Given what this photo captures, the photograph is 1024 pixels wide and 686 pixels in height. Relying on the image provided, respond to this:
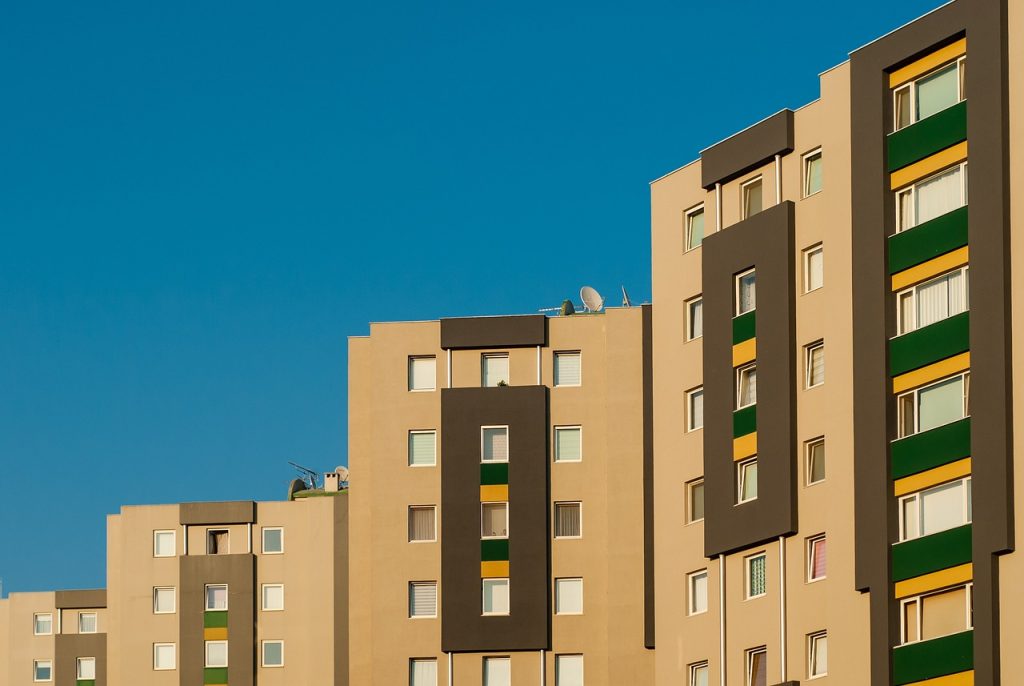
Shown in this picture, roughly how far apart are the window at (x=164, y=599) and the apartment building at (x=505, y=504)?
64.9ft

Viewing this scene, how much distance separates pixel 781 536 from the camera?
224 ft

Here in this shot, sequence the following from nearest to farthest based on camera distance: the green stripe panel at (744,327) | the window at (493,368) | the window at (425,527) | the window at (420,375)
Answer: the green stripe panel at (744,327), the window at (425,527), the window at (493,368), the window at (420,375)

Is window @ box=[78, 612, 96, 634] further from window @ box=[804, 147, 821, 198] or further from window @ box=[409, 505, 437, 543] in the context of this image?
window @ box=[804, 147, 821, 198]

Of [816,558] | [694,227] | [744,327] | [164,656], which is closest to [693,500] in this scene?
[744,327]

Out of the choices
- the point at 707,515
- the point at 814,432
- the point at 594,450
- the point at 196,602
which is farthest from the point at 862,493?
the point at 196,602

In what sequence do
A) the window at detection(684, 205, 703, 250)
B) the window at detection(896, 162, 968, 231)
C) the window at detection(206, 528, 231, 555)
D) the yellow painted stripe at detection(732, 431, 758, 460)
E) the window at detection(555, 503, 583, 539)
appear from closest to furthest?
the window at detection(896, 162, 968, 231), the yellow painted stripe at detection(732, 431, 758, 460), the window at detection(684, 205, 703, 250), the window at detection(555, 503, 583, 539), the window at detection(206, 528, 231, 555)

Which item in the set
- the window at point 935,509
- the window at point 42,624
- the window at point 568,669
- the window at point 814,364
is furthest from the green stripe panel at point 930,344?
the window at point 42,624

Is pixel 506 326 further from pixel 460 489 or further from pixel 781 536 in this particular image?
pixel 781 536

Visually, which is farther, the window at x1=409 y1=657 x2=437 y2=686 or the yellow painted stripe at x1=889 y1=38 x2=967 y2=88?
the window at x1=409 y1=657 x2=437 y2=686

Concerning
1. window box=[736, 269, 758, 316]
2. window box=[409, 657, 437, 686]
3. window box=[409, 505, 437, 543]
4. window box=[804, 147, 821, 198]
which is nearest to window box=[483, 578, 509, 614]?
window box=[409, 505, 437, 543]

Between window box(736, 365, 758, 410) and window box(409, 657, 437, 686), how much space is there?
2447 centimetres

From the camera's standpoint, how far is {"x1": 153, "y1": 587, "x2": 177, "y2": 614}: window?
110 metres

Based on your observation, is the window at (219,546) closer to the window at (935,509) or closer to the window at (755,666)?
the window at (755,666)

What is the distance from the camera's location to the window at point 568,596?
295 feet
